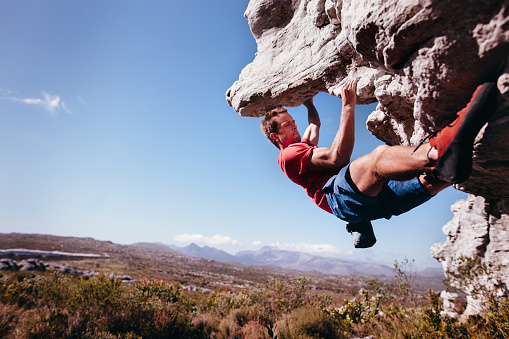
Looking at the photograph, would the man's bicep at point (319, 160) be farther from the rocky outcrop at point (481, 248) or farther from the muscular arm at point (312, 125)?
the rocky outcrop at point (481, 248)

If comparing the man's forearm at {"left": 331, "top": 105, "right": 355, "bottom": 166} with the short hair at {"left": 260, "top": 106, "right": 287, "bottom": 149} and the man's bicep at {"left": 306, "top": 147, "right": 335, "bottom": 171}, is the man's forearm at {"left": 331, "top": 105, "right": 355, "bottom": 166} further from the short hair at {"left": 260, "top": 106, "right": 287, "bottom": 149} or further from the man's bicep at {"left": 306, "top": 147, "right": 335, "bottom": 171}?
the short hair at {"left": 260, "top": 106, "right": 287, "bottom": 149}

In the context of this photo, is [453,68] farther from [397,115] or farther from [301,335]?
[301,335]

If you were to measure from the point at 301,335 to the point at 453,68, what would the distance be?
8.13 metres

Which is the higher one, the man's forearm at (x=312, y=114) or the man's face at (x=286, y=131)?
the man's forearm at (x=312, y=114)

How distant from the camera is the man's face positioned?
11.3ft

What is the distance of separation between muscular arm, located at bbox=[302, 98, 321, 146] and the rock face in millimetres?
272

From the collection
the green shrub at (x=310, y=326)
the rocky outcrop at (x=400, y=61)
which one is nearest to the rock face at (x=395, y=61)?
the rocky outcrop at (x=400, y=61)

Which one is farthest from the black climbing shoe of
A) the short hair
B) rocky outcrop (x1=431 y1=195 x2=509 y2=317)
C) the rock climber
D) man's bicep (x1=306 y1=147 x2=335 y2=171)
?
rocky outcrop (x1=431 y1=195 x2=509 y2=317)

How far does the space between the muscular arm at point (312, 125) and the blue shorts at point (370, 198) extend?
125 centimetres

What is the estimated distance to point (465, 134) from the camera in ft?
4.99

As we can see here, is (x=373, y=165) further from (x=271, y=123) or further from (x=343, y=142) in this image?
(x=271, y=123)

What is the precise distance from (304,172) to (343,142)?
70 centimetres

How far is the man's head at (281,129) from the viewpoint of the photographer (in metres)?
3.45

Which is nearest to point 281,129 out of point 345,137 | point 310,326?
point 345,137
